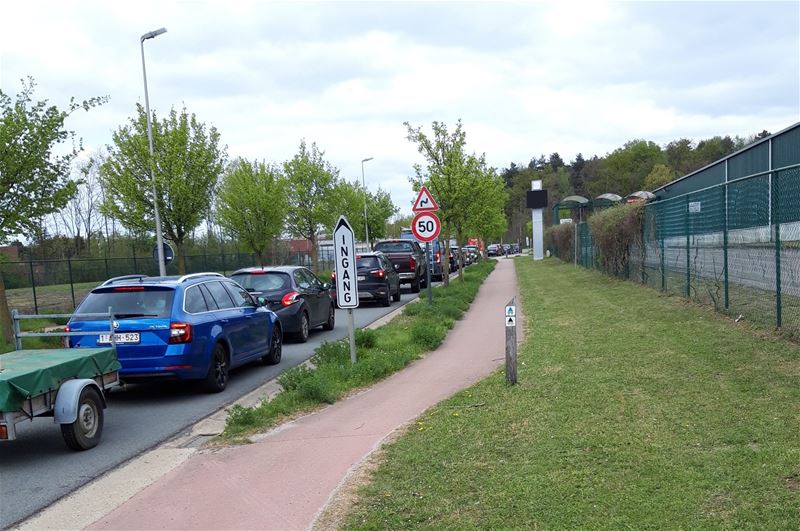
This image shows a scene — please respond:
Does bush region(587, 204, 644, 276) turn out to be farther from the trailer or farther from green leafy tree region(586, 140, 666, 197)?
green leafy tree region(586, 140, 666, 197)

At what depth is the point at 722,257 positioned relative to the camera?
10.6m

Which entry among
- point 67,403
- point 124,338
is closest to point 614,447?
point 67,403

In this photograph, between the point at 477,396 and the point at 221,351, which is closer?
the point at 477,396

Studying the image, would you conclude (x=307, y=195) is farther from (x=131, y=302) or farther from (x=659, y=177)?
(x=659, y=177)

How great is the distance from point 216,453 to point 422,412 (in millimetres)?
2111

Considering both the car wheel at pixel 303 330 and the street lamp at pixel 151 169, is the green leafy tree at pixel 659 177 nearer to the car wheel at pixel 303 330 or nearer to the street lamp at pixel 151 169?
the street lamp at pixel 151 169

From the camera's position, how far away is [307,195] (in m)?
38.3

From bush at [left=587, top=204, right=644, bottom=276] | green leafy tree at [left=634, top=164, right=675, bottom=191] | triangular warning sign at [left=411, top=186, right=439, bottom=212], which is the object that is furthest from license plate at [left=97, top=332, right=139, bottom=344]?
green leafy tree at [left=634, top=164, right=675, bottom=191]

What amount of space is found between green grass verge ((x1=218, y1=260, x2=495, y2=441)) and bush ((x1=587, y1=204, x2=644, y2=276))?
6185 mm

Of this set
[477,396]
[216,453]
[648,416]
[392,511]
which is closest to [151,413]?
[216,453]

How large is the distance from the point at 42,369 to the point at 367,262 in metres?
14.4

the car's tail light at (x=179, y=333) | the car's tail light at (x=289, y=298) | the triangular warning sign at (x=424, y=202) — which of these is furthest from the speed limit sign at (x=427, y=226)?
the car's tail light at (x=179, y=333)

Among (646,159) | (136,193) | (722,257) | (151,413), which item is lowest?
(151,413)

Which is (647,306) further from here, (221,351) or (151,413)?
(151,413)
